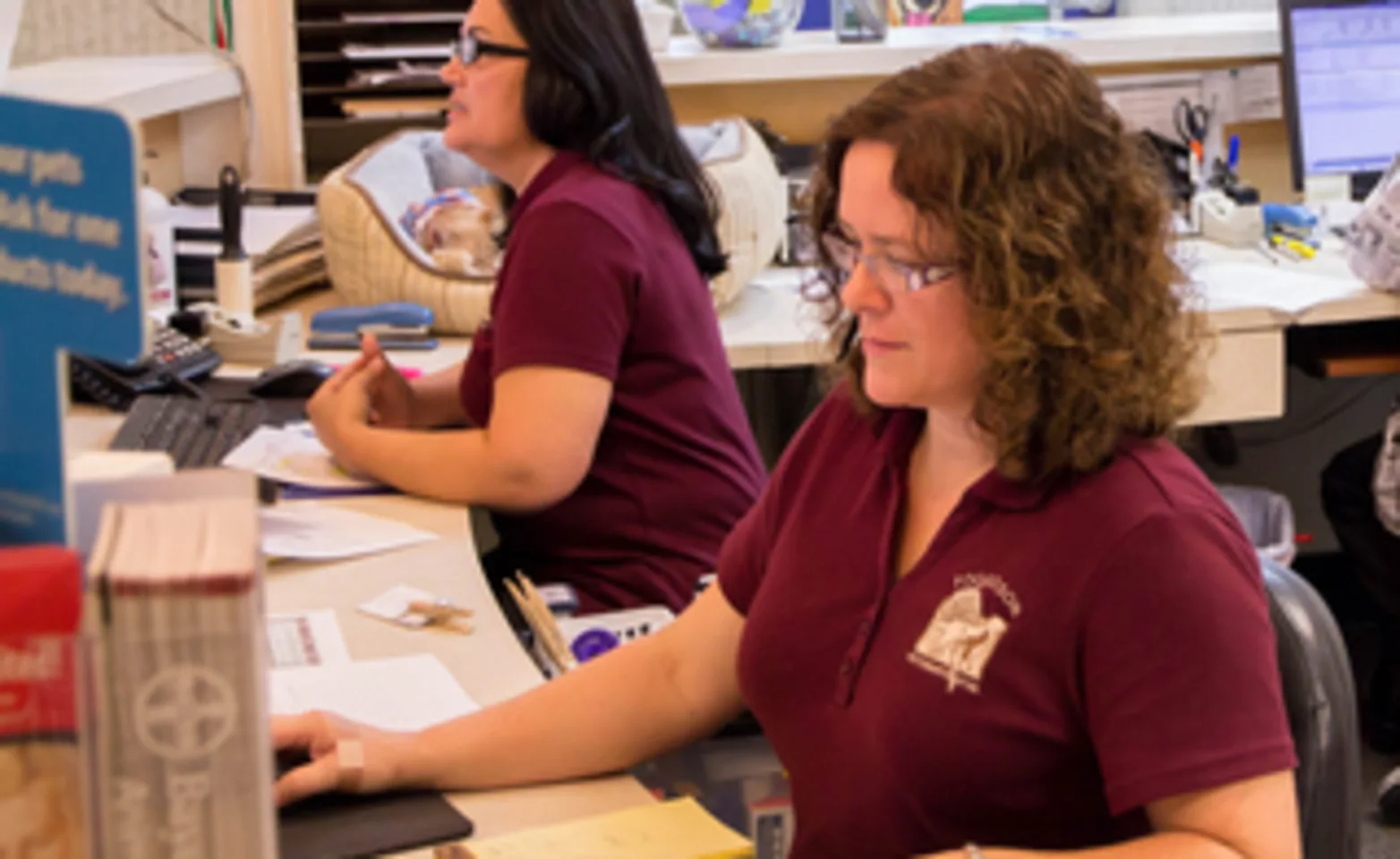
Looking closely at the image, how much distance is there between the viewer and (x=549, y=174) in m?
1.94

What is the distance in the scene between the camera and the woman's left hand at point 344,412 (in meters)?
1.91

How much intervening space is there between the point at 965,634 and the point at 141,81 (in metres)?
2.24

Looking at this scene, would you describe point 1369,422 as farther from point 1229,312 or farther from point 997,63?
point 997,63

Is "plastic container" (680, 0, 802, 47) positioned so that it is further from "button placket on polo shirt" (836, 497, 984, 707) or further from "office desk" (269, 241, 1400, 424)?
"button placket on polo shirt" (836, 497, 984, 707)

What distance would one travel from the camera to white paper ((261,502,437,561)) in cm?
169

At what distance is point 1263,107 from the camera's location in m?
3.45

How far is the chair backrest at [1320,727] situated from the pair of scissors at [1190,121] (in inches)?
95.8

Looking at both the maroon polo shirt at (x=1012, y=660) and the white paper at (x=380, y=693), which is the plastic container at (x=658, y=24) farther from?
the maroon polo shirt at (x=1012, y=660)

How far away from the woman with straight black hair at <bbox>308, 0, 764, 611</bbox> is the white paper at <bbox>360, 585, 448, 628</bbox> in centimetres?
24

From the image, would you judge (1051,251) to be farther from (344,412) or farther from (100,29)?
(100,29)

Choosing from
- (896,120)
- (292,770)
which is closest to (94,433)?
(292,770)

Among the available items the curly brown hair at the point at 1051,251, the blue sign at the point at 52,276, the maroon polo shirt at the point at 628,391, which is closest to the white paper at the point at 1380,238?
the maroon polo shirt at the point at 628,391

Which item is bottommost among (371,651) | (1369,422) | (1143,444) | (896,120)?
(1369,422)

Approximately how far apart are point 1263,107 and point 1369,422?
77cm
